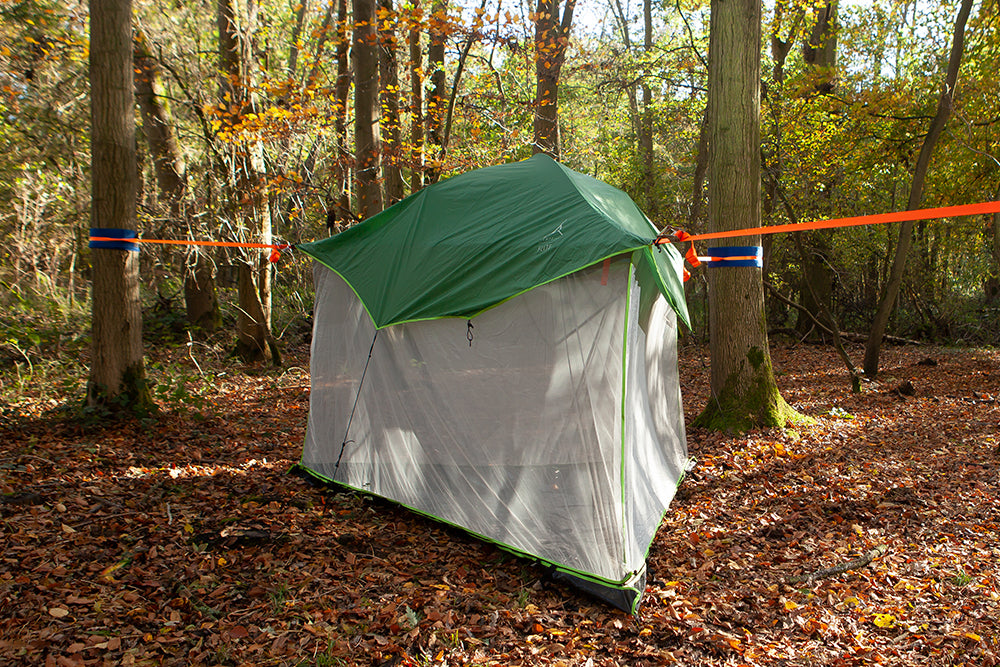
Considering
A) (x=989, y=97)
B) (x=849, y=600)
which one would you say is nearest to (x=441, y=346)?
(x=849, y=600)

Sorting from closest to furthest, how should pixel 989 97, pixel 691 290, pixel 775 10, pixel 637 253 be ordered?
pixel 637 253 → pixel 989 97 → pixel 775 10 → pixel 691 290

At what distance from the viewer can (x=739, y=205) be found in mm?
5773

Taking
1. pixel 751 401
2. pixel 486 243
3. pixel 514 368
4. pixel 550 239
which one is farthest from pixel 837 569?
pixel 486 243

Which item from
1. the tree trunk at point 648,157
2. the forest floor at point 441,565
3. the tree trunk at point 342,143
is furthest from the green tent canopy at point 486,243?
the tree trunk at point 648,157

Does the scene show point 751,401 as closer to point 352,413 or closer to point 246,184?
point 352,413

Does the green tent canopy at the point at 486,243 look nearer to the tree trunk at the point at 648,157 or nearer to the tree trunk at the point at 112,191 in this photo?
the tree trunk at the point at 112,191

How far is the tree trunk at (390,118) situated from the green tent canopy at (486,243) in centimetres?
530

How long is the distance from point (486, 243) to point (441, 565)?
1.84 metres

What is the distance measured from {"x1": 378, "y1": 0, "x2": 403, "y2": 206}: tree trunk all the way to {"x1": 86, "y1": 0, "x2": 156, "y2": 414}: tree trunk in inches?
171

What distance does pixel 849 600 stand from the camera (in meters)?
3.11

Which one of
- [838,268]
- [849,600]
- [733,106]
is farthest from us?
[838,268]

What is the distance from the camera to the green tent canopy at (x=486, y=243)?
3.35 m

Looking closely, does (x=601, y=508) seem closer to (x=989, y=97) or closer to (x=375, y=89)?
(x=375, y=89)

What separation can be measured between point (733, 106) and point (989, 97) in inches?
226
